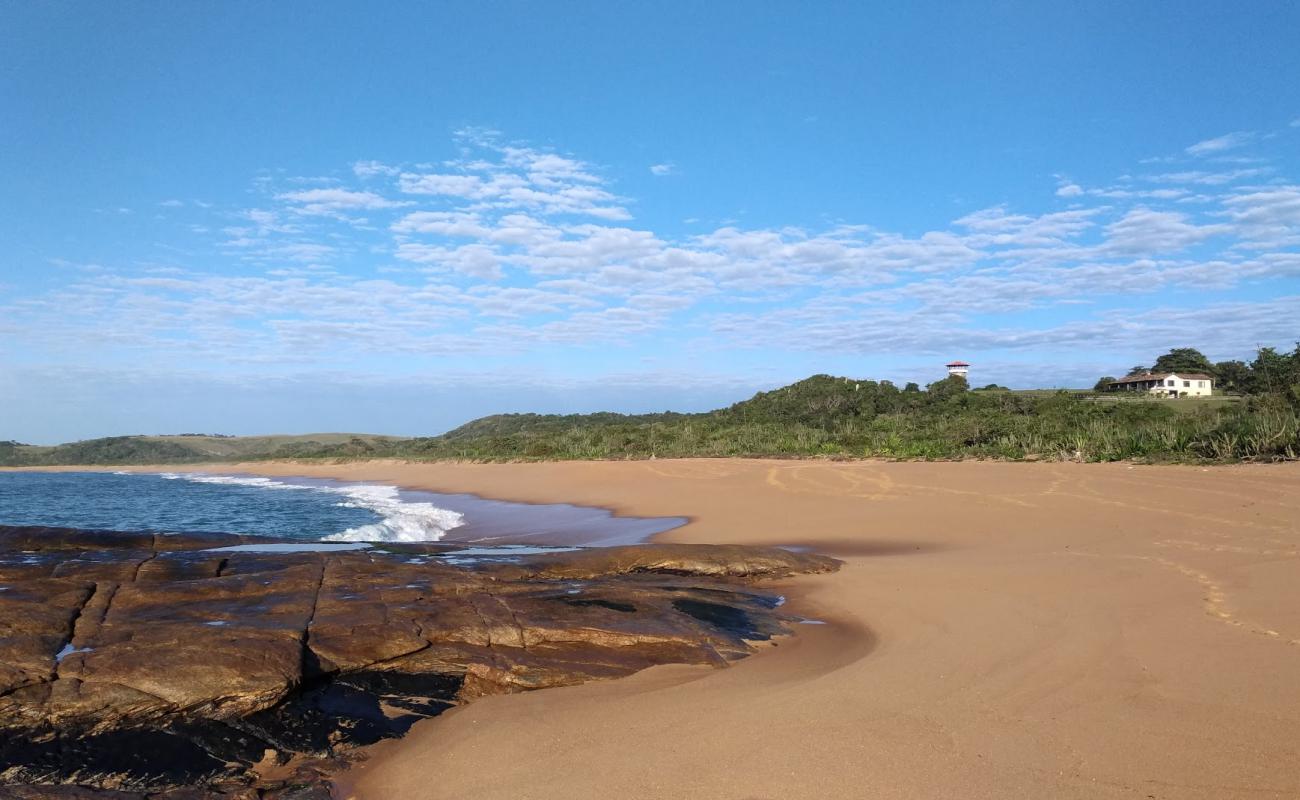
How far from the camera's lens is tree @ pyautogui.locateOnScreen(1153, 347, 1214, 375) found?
60.2 m

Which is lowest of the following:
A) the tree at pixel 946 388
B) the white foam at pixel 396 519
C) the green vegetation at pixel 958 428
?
the white foam at pixel 396 519

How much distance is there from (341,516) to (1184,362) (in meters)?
66.5

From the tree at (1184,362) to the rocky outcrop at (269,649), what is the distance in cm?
6658

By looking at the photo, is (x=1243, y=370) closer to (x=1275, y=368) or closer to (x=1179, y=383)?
(x=1179, y=383)

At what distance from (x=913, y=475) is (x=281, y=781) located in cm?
1689

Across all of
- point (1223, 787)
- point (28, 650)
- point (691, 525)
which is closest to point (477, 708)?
point (28, 650)

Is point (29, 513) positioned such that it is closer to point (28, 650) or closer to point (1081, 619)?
point (28, 650)

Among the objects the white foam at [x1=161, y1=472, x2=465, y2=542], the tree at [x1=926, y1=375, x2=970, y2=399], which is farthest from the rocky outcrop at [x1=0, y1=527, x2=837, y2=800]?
the tree at [x1=926, y1=375, x2=970, y2=399]

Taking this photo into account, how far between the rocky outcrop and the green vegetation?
49.3 feet

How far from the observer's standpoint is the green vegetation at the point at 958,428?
18.2 m

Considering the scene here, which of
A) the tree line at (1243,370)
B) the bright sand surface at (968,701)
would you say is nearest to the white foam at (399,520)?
the bright sand surface at (968,701)

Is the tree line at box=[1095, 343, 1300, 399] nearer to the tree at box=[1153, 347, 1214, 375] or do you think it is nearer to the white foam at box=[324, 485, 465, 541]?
the tree at box=[1153, 347, 1214, 375]

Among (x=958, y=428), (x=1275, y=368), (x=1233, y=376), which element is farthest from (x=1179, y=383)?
(x=958, y=428)

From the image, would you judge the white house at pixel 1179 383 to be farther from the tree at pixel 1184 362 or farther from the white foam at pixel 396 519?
the white foam at pixel 396 519
